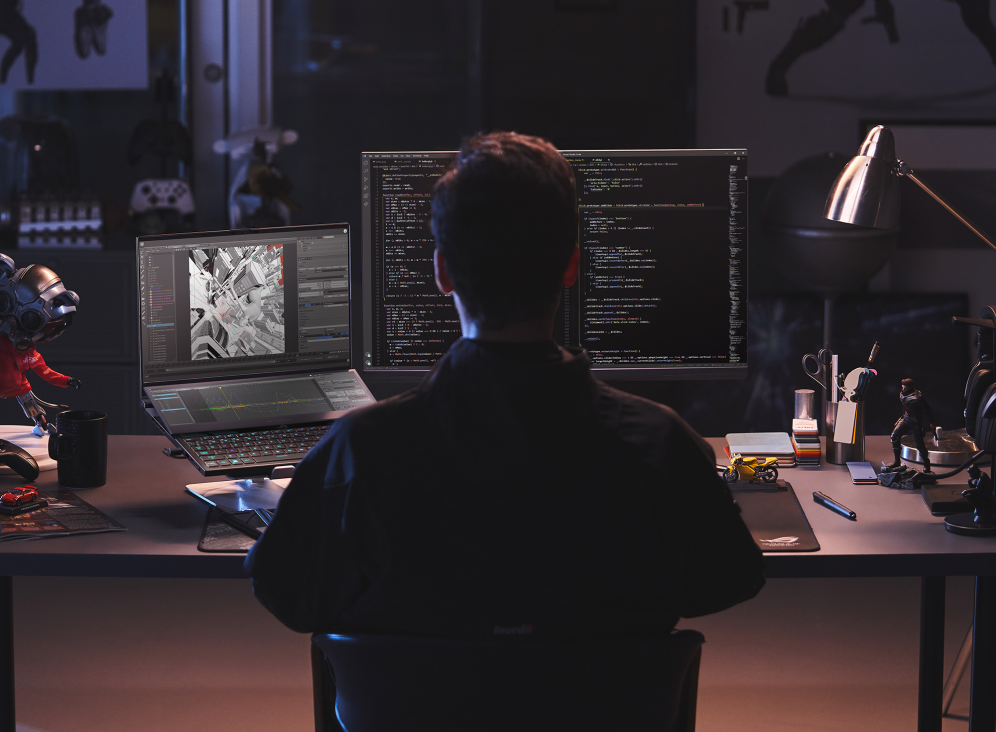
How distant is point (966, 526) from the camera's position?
1.59 meters

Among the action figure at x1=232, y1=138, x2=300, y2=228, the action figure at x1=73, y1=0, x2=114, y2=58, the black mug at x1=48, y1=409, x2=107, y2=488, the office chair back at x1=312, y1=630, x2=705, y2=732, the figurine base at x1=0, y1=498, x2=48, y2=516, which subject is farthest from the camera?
the action figure at x1=73, y1=0, x2=114, y2=58

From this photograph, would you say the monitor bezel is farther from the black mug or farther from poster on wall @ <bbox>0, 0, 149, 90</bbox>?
poster on wall @ <bbox>0, 0, 149, 90</bbox>

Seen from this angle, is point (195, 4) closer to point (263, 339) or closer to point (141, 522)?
point (263, 339)

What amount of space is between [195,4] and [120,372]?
1.49 m

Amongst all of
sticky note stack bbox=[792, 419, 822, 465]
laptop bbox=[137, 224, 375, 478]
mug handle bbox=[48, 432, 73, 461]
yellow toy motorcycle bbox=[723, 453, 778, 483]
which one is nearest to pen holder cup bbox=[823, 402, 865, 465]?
sticky note stack bbox=[792, 419, 822, 465]

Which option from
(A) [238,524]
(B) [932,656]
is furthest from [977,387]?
(A) [238,524]

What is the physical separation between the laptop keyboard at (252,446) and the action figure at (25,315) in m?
0.32

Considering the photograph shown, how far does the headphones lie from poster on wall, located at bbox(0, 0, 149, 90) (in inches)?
87.2

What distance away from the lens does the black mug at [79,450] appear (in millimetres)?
1829

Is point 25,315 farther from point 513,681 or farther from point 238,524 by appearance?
point 513,681

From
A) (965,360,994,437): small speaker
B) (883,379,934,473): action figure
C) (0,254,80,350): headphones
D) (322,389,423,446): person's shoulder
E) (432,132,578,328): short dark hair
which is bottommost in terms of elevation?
(883,379,934,473): action figure

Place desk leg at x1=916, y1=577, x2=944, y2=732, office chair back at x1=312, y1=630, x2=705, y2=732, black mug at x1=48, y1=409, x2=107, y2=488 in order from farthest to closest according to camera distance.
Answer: desk leg at x1=916, y1=577, x2=944, y2=732 → black mug at x1=48, y1=409, x2=107, y2=488 → office chair back at x1=312, y1=630, x2=705, y2=732

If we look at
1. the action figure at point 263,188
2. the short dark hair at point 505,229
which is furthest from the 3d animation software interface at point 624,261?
the action figure at point 263,188

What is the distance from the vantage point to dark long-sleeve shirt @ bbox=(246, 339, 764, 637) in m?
1.01
